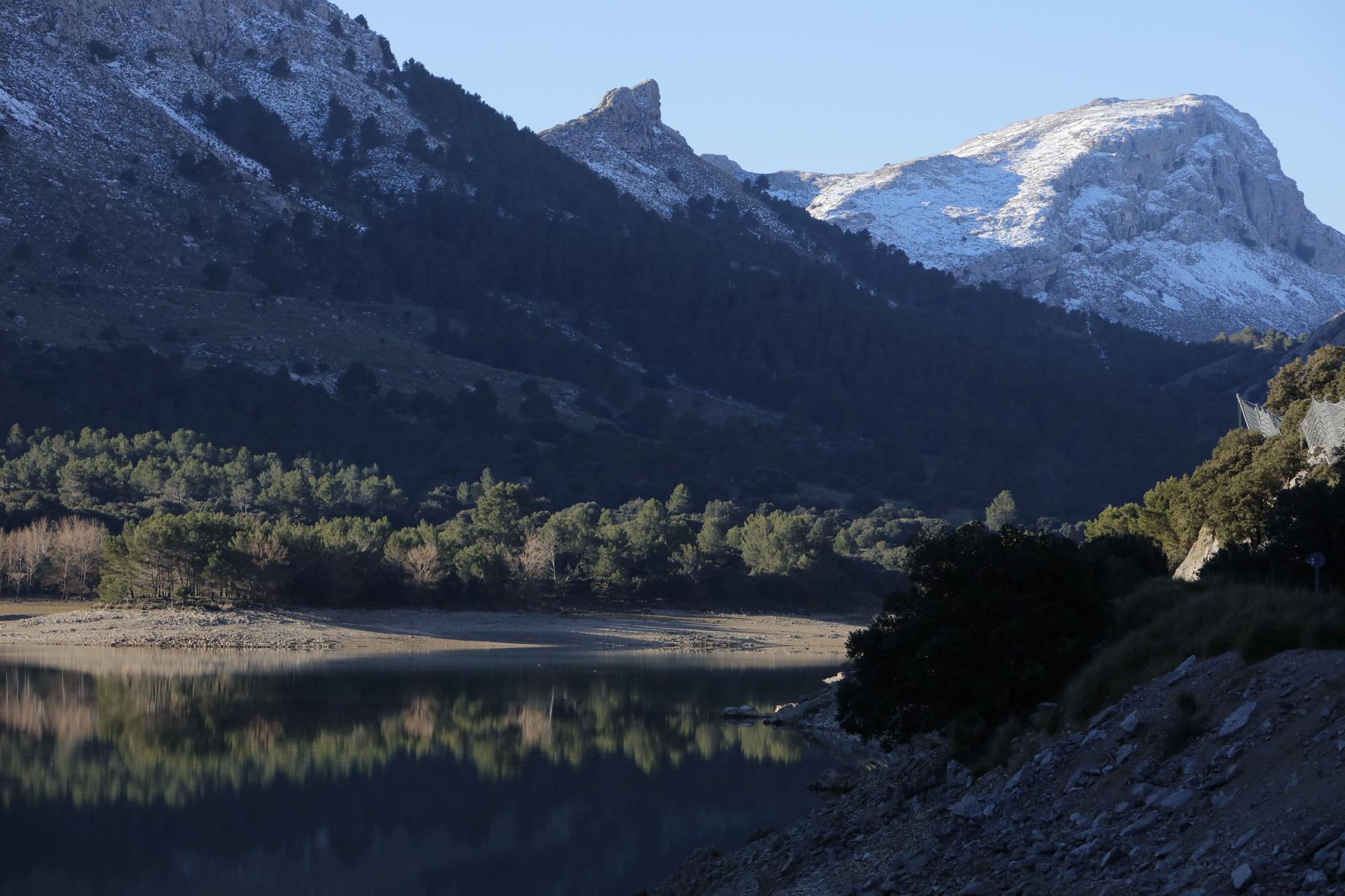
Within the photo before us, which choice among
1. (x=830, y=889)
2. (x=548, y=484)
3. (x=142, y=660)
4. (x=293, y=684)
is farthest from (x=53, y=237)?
(x=830, y=889)

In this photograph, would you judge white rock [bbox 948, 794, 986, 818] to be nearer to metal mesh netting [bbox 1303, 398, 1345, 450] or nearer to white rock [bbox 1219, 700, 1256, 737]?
white rock [bbox 1219, 700, 1256, 737]

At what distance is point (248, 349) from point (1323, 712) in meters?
148

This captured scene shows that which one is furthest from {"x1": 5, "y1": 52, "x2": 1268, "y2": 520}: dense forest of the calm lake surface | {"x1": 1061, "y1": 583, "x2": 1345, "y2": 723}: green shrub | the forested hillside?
{"x1": 1061, "y1": 583, "x2": 1345, "y2": 723}: green shrub

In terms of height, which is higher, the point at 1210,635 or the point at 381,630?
the point at 1210,635

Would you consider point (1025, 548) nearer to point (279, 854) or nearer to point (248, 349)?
point (279, 854)

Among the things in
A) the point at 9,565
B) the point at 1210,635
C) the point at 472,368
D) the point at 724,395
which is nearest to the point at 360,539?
the point at 9,565

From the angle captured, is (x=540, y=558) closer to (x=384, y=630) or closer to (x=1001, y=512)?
(x=384, y=630)

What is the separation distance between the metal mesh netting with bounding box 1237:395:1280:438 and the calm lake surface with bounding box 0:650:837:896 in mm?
17695

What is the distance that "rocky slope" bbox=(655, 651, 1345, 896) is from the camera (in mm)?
13898

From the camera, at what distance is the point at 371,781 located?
3556 centimetres

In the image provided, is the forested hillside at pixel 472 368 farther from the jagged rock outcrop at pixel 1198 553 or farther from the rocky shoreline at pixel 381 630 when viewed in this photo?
the jagged rock outcrop at pixel 1198 553

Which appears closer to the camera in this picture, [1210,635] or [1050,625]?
[1210,635]

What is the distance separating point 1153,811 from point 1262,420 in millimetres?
41614

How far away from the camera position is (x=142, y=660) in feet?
199
